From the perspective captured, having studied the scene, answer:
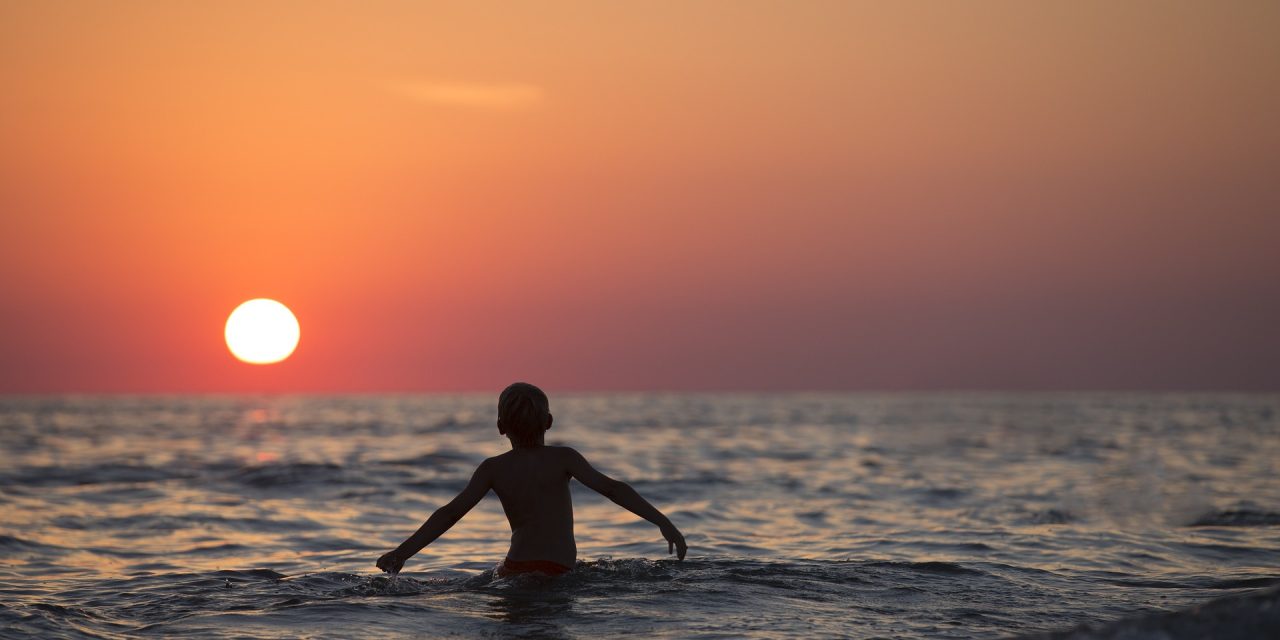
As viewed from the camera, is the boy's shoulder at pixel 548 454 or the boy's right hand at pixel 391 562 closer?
the boy's right hand at pixel 391 562

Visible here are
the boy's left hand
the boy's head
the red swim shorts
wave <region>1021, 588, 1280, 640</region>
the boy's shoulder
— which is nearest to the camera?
wave <region>1021, 588, 1280, 640</region>

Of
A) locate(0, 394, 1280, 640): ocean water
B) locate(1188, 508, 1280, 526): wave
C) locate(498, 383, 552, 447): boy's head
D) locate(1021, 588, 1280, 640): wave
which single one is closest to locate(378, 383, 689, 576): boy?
locate(498, 383, 552, 447): boy's head

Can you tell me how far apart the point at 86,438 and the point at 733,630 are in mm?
35996

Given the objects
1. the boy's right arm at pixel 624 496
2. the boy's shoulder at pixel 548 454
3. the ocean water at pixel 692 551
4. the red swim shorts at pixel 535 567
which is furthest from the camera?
the red swim shorts at pixel 535 567

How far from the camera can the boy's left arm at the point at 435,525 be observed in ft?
23.3

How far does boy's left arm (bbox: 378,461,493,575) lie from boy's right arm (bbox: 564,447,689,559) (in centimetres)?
61

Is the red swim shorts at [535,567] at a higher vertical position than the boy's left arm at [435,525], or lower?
lower

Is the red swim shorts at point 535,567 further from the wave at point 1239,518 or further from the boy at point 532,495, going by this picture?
the wave at point 1239,518

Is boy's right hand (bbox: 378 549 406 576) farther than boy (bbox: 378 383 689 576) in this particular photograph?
No

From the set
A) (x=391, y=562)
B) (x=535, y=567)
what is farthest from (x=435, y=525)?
(x=535, y=567)

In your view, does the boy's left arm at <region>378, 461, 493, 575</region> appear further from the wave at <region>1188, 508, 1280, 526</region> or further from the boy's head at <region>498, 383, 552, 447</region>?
the wave at <region>1188, 508, 1280, 526</region>

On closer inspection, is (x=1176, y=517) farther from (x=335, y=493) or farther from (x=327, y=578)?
(x=335, y=493)

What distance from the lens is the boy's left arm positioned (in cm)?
709

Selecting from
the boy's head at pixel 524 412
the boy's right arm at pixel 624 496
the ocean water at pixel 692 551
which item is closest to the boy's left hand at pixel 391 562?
the ocean water at pixel 692 551
